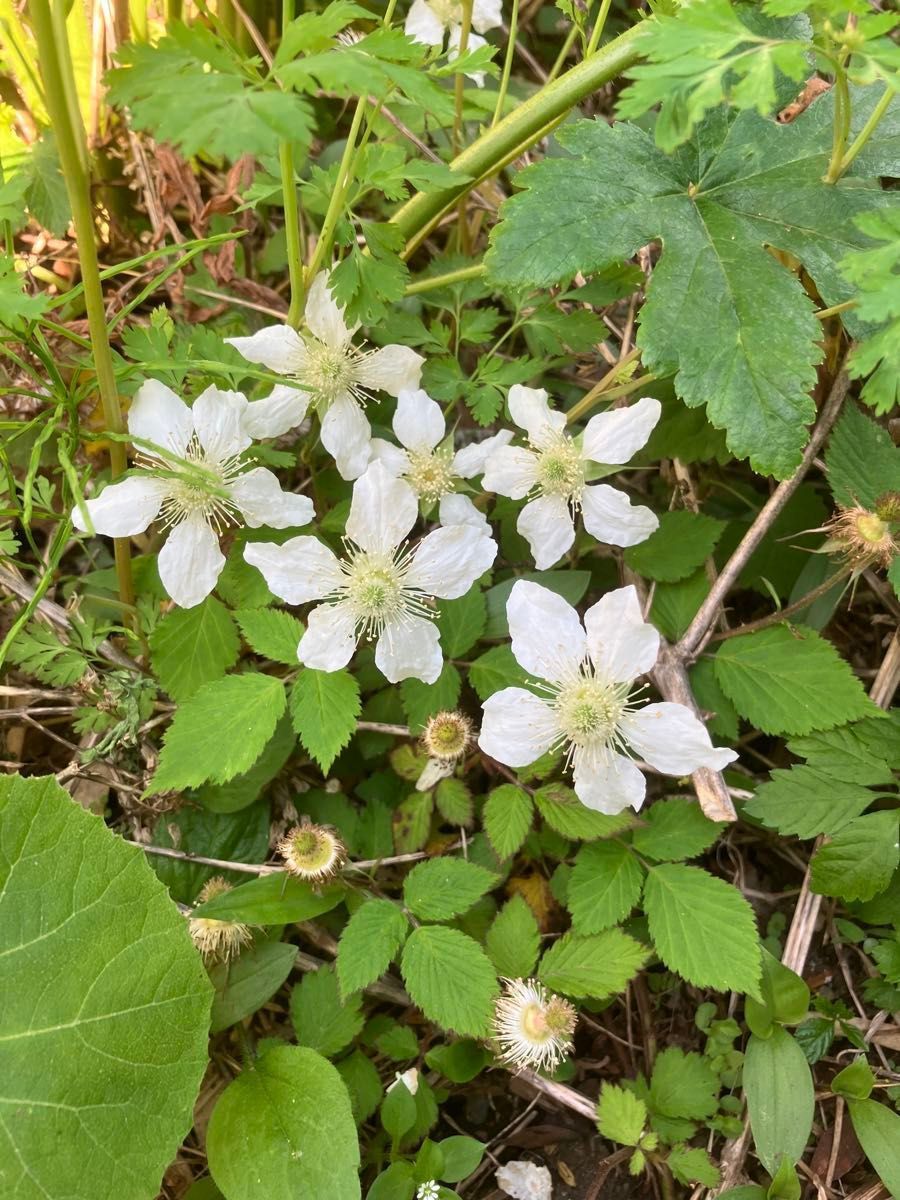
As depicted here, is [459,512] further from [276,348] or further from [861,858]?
[861,858]

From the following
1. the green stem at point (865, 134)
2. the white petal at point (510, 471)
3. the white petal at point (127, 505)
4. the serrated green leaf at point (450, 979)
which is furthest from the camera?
the white petal at point (510, 471)

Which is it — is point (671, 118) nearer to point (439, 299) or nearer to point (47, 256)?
point (439, 299)

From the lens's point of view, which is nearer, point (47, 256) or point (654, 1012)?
point (654, 1012)

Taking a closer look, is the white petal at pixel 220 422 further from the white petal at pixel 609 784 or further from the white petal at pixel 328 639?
the white petal at pixel 609 784

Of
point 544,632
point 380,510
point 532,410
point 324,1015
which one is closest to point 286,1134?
point 324,1015

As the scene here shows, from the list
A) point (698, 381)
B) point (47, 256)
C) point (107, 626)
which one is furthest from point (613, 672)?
point (47, 256)

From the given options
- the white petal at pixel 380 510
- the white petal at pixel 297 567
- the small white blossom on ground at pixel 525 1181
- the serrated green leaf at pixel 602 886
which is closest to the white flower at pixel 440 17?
the white petal at pixel 380 510

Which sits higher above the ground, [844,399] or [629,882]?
[844,399]
